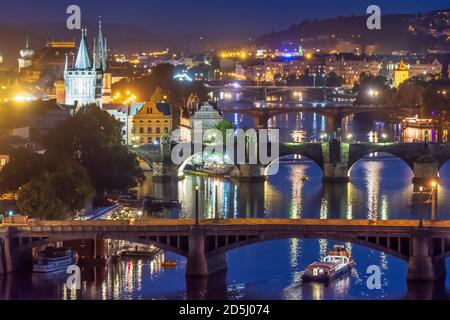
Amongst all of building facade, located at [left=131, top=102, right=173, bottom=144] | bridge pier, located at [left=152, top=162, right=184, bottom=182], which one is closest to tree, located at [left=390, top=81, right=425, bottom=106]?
building facade, located at [left=131, top=102, right=173, bottom=144]

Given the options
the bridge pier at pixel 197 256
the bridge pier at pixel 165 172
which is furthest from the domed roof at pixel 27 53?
the bridge pier at pixel 197 256

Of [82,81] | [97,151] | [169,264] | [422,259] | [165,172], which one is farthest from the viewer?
[82,81]

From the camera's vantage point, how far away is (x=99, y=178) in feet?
125

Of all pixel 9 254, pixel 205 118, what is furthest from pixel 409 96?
pixel 9 254

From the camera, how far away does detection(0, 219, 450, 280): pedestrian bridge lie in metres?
28.2

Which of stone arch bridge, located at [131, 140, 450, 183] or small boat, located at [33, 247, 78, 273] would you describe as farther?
stone arch bridge, located at [131, 140, 450, 183]

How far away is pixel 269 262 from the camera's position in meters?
30.8

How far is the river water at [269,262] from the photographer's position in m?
27.7

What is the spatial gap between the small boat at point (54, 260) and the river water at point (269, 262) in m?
0.31

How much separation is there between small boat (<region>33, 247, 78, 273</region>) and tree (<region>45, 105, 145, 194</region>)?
684 centimetres

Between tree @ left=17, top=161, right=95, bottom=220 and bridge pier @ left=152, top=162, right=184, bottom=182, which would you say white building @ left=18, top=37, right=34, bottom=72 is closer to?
bridge pier @ left=152, top=162, right=184, bottom=182

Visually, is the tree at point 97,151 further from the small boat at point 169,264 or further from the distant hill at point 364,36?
the distant hill at point 364,36

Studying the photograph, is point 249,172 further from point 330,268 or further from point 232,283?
point 232,283

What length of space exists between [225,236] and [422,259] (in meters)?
3.47
